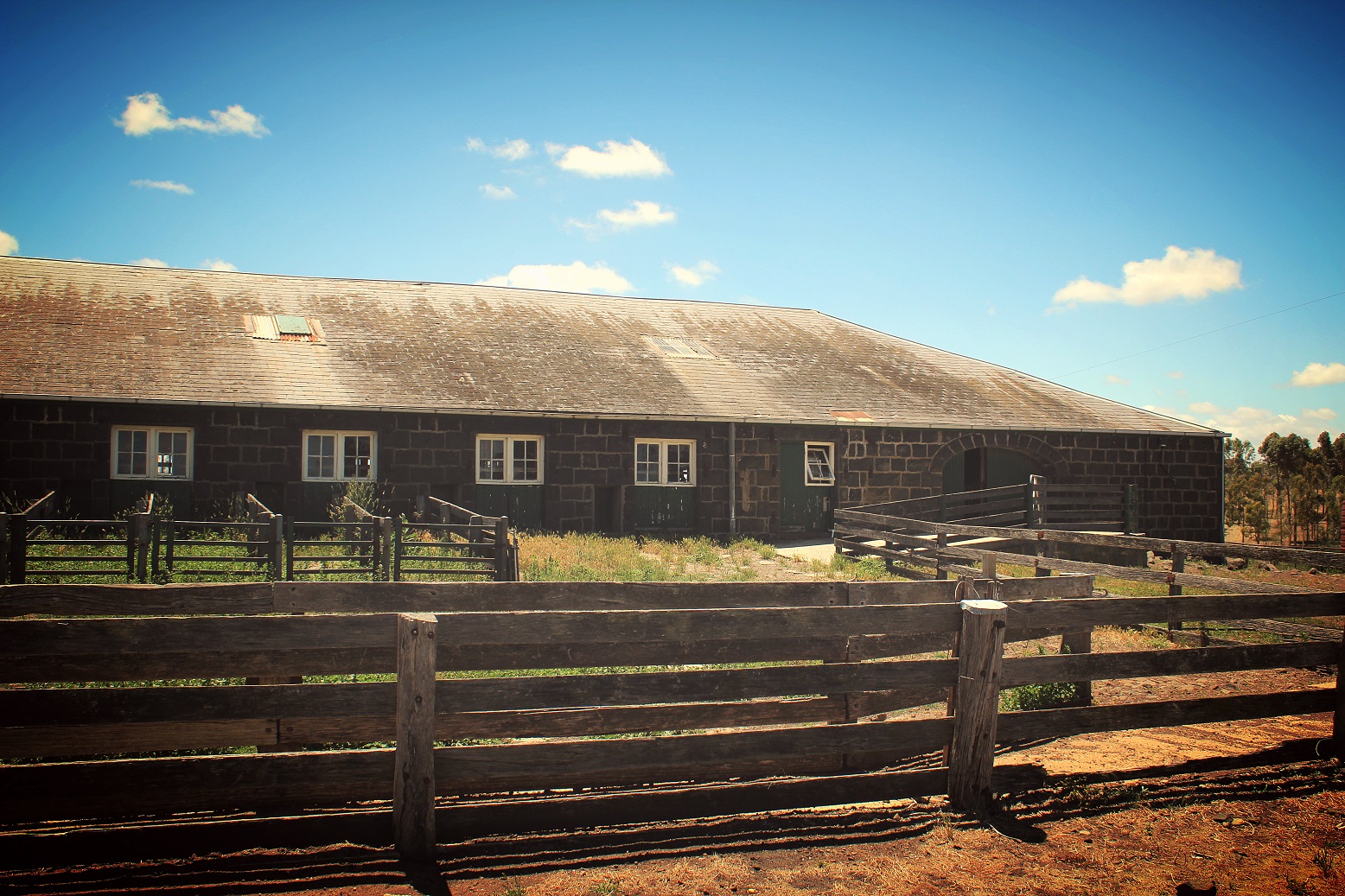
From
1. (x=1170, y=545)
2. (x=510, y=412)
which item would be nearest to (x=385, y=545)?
(x=510, y=412)

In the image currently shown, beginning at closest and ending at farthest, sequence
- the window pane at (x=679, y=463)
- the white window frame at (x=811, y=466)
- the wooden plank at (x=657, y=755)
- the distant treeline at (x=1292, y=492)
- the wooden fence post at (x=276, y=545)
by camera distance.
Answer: the wooden plank at (x=657, y=755) → the wooden fence post at (x=276, y=545) → the window pane at (x=679, y=463) → the white window frame at (x=811, y=466) → the distant treeline at (x=1292, y=492)

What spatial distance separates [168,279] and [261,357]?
18.6ft

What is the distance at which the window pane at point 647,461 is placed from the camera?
19.6 meters

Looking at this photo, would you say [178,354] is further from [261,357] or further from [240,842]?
[240,842]

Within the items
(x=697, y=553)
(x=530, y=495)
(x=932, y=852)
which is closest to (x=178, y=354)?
(x=530, y=495)

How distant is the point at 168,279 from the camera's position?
21.5 m

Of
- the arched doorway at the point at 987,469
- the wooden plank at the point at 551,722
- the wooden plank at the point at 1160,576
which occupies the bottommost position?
the wooden plank at the point at 551,722

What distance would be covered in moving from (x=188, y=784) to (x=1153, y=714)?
5.43 metres

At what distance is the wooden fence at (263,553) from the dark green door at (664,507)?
5.63 meters

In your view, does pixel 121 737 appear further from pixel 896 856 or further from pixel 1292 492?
pixel 1292 492

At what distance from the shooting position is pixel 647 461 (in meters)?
19.7

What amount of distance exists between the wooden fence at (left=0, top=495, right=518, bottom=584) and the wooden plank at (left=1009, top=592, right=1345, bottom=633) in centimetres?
641

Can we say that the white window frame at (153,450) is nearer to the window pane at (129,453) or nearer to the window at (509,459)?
the window pane at (129,453)

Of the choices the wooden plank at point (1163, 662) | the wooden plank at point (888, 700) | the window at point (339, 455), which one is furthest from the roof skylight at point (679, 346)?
the wooden plank at point (1163, 662)
